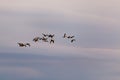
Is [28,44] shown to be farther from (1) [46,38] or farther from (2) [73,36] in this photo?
(2) [73,36]

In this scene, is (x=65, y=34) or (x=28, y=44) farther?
(x=28, y=44)

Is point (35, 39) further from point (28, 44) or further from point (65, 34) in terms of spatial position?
point (65, 34)

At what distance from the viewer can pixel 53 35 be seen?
191000mm

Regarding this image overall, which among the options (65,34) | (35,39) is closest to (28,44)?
(35,39)

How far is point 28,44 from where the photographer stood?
196250mm

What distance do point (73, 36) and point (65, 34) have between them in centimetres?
955

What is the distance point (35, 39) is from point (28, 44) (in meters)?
6.09

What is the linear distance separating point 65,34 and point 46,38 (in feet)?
52.6

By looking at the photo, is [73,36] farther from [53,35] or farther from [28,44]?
[28,44]

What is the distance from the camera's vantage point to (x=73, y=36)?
191250 millimetres

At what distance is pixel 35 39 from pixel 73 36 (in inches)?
865

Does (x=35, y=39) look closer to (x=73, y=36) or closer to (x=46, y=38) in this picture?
(x=46, y=38)

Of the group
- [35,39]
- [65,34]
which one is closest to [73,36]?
[65,34]

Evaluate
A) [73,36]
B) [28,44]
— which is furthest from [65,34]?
[28,44]
